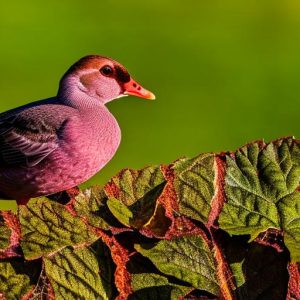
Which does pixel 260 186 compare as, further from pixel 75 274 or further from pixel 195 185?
pixel 75 274

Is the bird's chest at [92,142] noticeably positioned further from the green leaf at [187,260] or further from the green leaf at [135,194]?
the green leaf at [187,260]

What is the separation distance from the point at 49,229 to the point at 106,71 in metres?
2.00

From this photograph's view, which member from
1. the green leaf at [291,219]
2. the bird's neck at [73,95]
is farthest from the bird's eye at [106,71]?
the green leaf at [291,219]

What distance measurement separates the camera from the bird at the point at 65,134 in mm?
2492

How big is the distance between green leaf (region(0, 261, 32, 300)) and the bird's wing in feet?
5.23

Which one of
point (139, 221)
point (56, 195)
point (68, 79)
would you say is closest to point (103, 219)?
point (139, 221)

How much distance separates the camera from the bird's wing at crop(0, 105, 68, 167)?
271 centimetres

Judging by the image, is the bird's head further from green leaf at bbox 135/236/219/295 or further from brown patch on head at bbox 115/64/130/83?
green leaf at bbox 135/236/219/295

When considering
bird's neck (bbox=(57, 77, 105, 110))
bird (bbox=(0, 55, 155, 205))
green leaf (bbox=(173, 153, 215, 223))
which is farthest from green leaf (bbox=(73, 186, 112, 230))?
bird's neck (bbox=(57, 77, 105, 110))

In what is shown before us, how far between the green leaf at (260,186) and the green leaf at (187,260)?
2.0 inches

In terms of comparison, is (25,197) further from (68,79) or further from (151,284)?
(151,284)

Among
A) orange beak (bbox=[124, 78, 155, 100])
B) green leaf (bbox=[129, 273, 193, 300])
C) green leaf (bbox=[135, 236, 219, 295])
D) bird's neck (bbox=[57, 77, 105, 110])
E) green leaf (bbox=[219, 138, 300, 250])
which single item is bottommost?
orange beak (bbox=[124, 78, 155, 100])

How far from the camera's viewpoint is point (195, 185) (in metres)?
1.19

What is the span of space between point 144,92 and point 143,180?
1.84 metres
